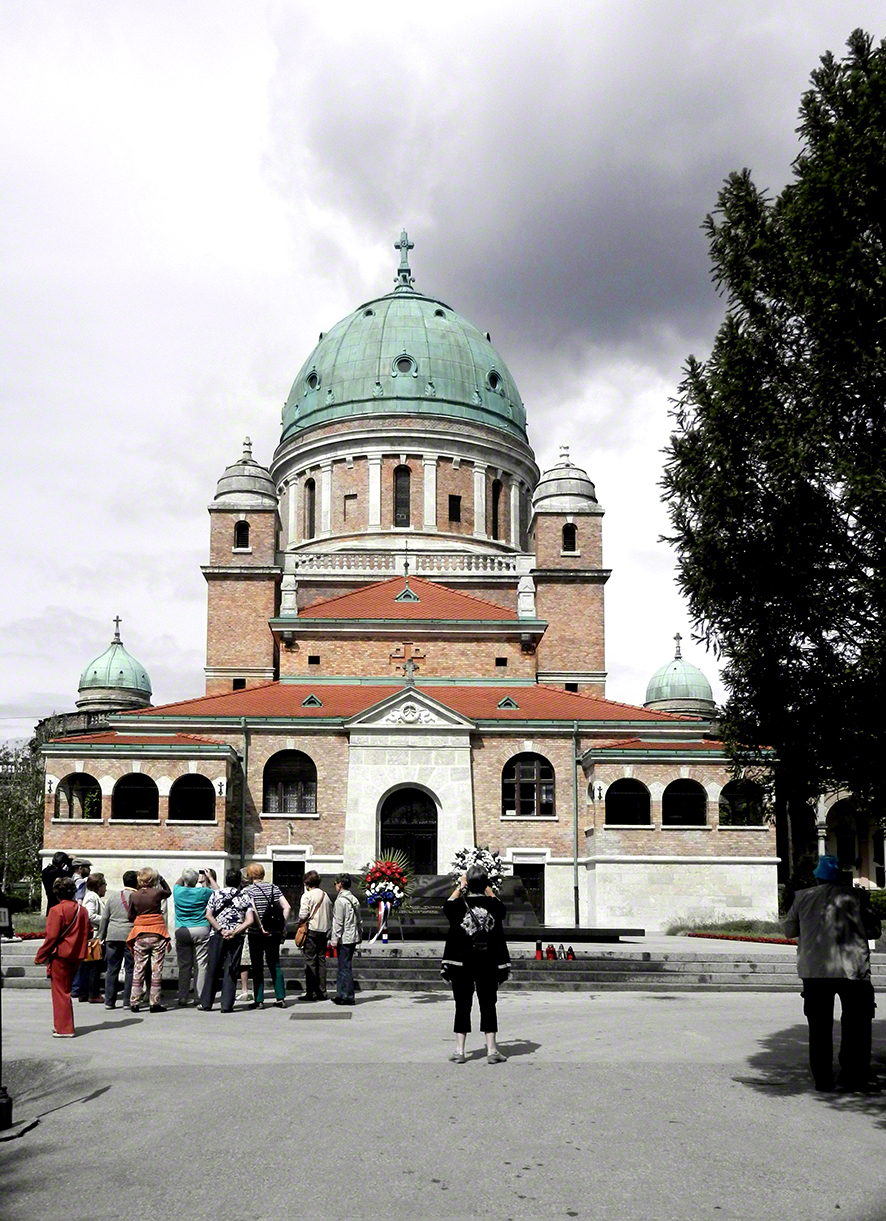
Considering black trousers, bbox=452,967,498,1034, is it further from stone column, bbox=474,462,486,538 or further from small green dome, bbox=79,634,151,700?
small green dome, bbox=79,634,151,700

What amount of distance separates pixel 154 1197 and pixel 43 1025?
27.1 feet

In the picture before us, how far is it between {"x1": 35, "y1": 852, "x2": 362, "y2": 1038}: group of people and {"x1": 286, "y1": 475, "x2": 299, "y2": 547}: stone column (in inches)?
1658

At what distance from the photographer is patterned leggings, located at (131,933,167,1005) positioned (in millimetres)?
15625

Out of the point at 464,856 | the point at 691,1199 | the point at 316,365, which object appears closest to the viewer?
the point at 691,1199

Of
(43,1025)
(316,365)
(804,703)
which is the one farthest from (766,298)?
(316,365)

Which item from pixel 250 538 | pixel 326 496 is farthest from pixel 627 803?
pixel 326 496

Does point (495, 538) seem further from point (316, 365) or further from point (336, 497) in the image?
Result: point (316, 365)

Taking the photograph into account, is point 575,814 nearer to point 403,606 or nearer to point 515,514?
point 403,606

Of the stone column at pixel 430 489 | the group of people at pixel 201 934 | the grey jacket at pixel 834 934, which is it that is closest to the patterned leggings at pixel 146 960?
the group of people at pixel 201 934

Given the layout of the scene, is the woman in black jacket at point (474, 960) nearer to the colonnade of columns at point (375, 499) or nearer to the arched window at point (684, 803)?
the arched window at point (684, 803)

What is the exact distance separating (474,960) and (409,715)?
27.7 metres

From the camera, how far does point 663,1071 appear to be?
1133cm

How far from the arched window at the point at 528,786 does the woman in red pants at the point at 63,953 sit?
1037 inches

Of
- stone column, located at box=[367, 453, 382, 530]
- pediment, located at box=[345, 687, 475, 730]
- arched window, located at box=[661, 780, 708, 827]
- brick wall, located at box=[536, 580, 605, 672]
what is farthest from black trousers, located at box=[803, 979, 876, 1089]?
stone column, located at box=[367, 453, 382, 530]
